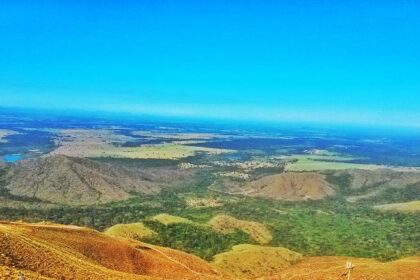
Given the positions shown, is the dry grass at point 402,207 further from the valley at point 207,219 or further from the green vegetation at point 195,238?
the green vegetation at point 195,238

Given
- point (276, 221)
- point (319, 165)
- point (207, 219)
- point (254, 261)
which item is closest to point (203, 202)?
point (207, 219)

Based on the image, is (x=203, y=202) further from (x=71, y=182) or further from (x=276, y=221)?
(x=71, y=182)

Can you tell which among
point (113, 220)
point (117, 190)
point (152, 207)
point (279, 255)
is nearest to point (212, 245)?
point (279, 255)

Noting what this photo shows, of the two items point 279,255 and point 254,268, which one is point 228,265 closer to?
point 254,268

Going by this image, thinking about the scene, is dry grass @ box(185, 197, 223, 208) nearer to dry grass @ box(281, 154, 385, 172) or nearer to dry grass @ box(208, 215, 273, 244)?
dry grass @ box(208, 215, 273, 244)

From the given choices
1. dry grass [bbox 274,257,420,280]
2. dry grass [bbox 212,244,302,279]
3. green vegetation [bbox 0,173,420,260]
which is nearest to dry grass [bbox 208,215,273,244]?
green vegetation [bbox 0,173,420,260]
